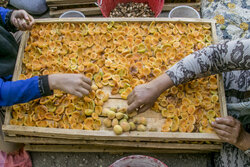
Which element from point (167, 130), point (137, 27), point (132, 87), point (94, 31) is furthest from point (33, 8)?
point (167, 130)

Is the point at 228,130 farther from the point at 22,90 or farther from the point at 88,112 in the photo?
the point at 22,90

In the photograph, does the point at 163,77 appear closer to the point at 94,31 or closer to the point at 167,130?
the point at 167,130

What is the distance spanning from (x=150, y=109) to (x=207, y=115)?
1.47 ft

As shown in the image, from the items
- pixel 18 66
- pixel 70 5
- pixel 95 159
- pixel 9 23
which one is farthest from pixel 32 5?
pixel 95 159

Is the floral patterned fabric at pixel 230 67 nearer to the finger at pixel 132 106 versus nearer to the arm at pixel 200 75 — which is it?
the arm at pixel 200 75

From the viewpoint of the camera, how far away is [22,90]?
1699 mm

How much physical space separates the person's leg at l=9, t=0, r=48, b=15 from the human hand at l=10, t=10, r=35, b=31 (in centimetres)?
119

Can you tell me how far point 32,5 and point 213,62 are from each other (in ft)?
8.70

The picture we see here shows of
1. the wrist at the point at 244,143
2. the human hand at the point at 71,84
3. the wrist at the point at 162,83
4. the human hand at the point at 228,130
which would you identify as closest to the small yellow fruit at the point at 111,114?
the human hand at the point at 71,84

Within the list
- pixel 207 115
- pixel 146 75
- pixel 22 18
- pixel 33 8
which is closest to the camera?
pixel 207 115

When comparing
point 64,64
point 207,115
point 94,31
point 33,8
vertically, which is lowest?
point 207,115

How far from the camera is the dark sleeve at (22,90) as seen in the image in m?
1.70

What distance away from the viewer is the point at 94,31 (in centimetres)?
213

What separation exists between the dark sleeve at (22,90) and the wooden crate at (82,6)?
171cm
